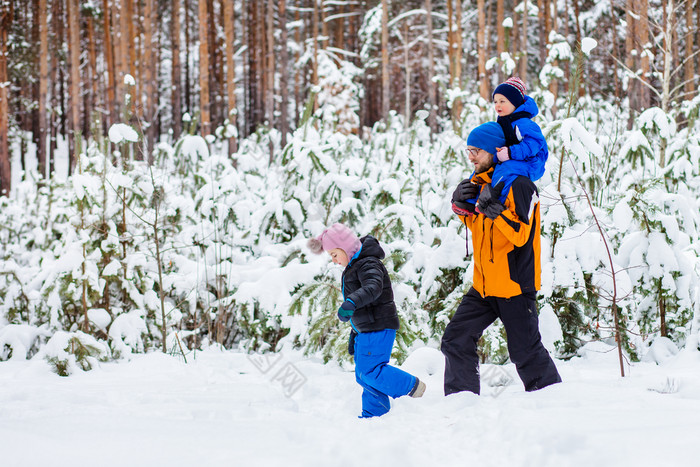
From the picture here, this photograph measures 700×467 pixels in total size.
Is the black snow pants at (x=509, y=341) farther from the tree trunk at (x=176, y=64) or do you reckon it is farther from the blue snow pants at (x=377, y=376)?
the tree trunk at (x=176, y=64)

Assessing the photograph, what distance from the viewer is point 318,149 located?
5422 millimetres

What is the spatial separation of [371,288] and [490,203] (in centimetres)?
78

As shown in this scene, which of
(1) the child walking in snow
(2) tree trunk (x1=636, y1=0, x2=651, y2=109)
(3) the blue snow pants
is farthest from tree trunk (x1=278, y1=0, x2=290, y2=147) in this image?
(3) the blue snow pants

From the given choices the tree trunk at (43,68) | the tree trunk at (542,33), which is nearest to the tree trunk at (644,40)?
the tree trunk at (542,33)

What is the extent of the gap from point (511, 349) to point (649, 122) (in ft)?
10.5

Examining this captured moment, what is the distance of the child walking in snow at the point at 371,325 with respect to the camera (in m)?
3.09

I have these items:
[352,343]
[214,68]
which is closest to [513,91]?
[352,343]

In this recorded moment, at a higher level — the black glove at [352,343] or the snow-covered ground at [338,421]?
the black glove at [352,343]

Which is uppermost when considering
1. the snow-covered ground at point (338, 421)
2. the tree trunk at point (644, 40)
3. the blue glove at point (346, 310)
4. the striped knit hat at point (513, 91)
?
the tree trunk at point (644, 40)

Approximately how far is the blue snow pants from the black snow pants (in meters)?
0.27

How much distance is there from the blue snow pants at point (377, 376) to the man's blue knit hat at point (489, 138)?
116 cm

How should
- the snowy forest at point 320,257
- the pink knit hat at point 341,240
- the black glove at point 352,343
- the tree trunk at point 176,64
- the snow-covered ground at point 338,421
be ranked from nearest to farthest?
1. the snow-covered ground at point 338,421
2. the pink knit hat at point 341,240
3. the black glove at point 352,343
4. the snowy forest at point 320,257
5. the tree trunk at point 176,64

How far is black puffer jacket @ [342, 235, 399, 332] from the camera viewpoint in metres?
3.04

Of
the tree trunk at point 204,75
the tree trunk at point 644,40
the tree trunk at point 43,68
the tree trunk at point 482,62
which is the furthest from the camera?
the tree trunk at point 43,68
